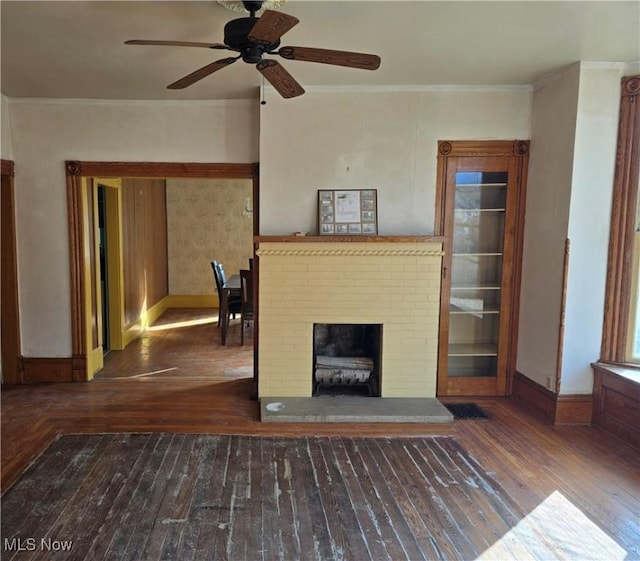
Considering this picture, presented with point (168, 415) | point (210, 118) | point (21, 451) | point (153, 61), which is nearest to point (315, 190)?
point (210, 118)

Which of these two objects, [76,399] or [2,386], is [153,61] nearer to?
[76,399]

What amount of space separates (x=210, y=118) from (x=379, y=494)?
3.31m

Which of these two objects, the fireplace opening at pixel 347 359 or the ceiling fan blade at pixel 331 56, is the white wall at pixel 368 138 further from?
the ceiling fan blade at pixel 331 56

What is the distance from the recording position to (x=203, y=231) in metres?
8.32

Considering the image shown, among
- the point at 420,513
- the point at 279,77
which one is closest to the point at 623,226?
the point at 420,513

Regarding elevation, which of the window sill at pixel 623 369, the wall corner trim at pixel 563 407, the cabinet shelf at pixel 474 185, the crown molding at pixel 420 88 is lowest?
the wall corner trim at pixel 563 407

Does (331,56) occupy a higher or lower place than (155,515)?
higher

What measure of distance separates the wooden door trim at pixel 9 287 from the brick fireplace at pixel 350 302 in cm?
234

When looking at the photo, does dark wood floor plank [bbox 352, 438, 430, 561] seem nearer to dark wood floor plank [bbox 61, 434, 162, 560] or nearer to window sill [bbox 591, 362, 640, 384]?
dark wood floor plank [bbox 61, 434, 162, 560]

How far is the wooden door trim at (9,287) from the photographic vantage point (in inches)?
163

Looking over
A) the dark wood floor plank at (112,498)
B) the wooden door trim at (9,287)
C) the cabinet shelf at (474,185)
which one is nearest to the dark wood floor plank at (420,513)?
the dark wood floor plank at (112,498)

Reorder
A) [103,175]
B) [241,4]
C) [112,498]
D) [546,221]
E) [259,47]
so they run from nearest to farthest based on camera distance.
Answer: [259,47] → [241,4] → [112,498] → [546,221] → [103,175]

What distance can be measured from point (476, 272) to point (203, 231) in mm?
5560

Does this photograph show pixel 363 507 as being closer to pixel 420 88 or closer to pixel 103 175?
pixel 420 88
